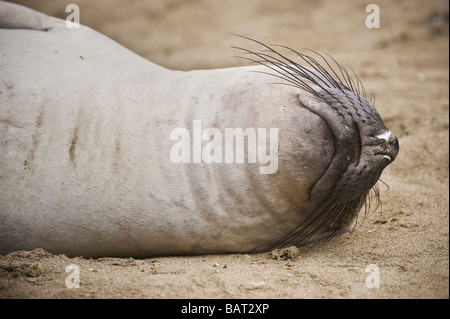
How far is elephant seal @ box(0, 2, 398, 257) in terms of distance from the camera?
216 cm

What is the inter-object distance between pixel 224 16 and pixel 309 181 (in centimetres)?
466

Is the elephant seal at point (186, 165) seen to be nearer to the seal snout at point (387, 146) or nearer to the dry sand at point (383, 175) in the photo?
the seal snout at point (387, 146)

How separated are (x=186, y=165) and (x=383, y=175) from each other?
1818mm

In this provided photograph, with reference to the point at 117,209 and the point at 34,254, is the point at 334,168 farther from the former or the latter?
the point at 34,254

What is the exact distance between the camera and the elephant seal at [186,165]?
2.16m

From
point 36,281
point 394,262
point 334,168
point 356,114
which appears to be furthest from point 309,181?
point 36,281

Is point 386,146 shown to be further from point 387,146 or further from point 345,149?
point 345,149

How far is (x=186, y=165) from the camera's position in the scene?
2.27 meters

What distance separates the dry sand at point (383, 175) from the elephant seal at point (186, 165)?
13 centimetres

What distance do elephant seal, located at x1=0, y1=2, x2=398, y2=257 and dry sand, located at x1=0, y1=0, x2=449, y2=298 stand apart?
5.1 inches

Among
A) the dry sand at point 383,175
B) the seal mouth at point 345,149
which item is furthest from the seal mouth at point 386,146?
the dry sand at point 383,175

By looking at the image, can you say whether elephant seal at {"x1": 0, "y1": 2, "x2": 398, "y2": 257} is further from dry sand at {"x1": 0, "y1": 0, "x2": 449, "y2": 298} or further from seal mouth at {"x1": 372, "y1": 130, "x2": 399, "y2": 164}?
dry sand at {"x1": 0, "y1": 0, "x2": 449, "y2": 298}

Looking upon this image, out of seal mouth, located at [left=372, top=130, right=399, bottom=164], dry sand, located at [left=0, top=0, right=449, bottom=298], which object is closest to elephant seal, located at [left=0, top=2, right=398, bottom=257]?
seal mouth, located at [left=372, top=130, right=399, bottom=164]
